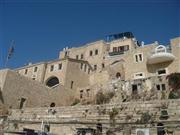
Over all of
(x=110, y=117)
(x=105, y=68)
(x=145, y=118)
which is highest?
(x=105, y=68)

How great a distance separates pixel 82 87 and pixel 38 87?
9785 mm

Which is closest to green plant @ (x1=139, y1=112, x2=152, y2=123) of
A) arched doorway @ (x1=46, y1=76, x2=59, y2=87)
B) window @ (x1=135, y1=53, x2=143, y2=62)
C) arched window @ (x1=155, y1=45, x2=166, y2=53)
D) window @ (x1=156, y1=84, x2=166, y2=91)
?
window @ (x1=156, y1=84, x2=166, y2=91)

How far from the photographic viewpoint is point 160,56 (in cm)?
3055

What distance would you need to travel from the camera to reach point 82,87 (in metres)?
40.0

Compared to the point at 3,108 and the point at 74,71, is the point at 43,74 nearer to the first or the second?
the point at 74,71

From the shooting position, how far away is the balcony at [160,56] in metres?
30.5

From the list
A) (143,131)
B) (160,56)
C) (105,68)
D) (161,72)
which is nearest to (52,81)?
(105,68)

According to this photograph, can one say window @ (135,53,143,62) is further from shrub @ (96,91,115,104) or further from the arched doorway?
the arched doorway

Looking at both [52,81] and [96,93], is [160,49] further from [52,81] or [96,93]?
[52,81]

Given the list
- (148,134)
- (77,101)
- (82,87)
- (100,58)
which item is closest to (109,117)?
(148,134)

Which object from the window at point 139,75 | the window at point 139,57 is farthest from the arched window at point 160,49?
the window at point 139,75

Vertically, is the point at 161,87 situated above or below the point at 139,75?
below

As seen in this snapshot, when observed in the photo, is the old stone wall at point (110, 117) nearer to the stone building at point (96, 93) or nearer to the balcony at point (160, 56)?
the stone building at point (96, 93)

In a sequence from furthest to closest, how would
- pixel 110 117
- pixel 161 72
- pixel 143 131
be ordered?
pixel 161 72, pixel 110 117, pixel 143 131
